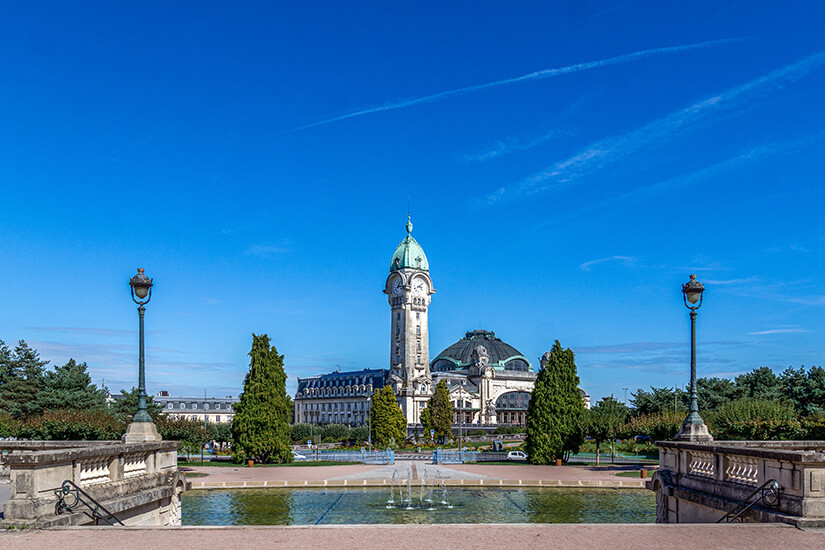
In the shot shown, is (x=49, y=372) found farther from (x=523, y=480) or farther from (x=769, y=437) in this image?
(x=769, y=437)

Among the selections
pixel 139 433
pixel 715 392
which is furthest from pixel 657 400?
pixel 139 433

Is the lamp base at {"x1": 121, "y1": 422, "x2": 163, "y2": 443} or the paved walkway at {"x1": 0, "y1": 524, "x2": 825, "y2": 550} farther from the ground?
the lamp base at {"x1": 121, "y1": 422, "x2": 163, "y2": 443}

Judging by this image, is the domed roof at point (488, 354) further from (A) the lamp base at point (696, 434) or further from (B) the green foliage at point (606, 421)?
(A) the lamp base at point (696, 434)

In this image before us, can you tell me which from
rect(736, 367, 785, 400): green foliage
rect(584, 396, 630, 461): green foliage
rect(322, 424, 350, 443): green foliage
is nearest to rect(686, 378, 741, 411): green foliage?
rect(736, 367, 785, 400): green foliage

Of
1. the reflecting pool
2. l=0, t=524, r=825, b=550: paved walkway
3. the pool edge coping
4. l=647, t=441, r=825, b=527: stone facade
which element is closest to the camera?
l=0, t=524, r=825, b=550: paved walkway

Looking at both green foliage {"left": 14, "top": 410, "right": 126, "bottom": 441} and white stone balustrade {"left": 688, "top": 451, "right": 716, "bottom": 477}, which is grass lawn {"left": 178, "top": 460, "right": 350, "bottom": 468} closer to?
green foliage {"left": 14, "top": 410, "right": 126, "bottom": 441}

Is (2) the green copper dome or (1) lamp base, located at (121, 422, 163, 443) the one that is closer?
(1) lamp base, located at (121, 422, 163, 443)

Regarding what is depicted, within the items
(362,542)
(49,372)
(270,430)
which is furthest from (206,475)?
(362,542)

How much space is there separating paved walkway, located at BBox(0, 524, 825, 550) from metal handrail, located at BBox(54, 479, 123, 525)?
561 mm

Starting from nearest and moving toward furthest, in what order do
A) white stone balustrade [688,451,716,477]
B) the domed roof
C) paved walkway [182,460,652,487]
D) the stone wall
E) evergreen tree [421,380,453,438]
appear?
the stone wall, white stone balustrade [688,451,716,477], paved walkway [182,460,652,487], evergreen tree [421,380,453,438], the domed roof

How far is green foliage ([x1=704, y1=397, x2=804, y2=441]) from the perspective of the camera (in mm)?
34375

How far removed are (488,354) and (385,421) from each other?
9001 cm

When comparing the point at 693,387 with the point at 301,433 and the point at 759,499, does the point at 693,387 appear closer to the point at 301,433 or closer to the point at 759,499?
the point at 759,499

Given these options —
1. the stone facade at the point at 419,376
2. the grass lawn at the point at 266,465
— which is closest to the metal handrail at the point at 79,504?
the grass lawn at the point at 266,465
